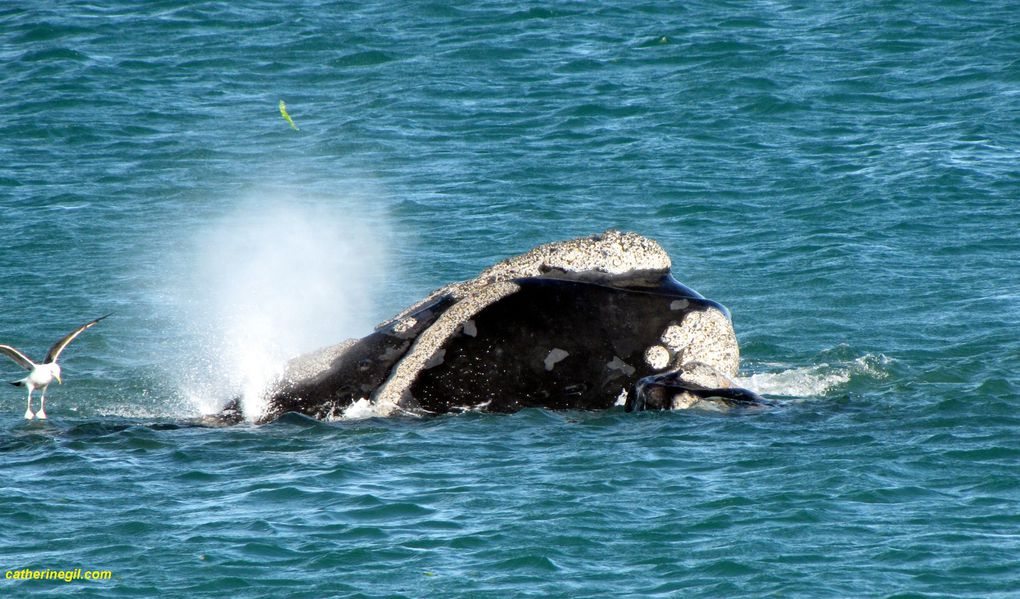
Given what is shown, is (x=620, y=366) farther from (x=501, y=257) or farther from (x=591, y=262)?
(x=501, y=257)

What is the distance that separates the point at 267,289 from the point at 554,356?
303 inches

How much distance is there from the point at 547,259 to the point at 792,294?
20.1ft

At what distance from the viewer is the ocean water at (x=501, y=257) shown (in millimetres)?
9242

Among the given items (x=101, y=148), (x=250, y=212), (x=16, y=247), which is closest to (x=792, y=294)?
(x=250, y=212)

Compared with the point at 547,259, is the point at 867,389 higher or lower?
lower

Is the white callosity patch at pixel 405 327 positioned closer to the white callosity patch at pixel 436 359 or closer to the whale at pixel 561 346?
the whale at pixel 561 346

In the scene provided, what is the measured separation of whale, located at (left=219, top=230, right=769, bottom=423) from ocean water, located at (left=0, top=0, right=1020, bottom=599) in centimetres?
23

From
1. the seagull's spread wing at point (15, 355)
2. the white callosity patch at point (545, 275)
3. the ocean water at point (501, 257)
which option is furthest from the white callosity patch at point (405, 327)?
the seagull's spread wing at point (15, 355)

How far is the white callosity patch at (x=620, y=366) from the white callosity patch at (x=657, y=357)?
147 millimetres

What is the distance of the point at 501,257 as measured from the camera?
752 inches

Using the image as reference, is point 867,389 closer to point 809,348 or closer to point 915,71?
point 809,348

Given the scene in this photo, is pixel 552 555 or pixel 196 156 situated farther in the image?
pixel 196 156

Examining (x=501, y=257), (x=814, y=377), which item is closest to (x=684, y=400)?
(x=814, y=377)

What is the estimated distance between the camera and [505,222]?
20609mm
